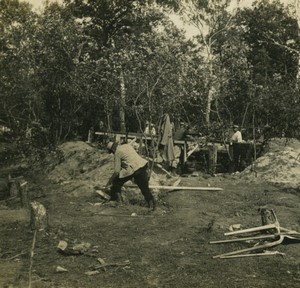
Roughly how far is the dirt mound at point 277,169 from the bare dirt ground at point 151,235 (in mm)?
29

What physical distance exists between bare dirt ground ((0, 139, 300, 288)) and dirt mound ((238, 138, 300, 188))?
3 cm

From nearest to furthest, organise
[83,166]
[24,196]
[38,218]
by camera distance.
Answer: [38,218] < [24,196] < [83,166]

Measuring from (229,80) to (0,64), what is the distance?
9987 millimetres

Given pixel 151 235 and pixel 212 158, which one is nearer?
pixel 151 235

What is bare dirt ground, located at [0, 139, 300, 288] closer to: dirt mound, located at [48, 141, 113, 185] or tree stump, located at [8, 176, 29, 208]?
dirt mound, located at [48, 141, 113, 185]

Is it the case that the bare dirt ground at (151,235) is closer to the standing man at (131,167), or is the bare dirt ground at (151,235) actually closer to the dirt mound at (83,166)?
the dirt mound at (83,166)

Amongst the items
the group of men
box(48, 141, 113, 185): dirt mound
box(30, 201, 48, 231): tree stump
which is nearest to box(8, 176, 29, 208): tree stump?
box(48, 141, 113, 185): dirt mound

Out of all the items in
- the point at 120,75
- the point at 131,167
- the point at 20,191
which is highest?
the point at 120,75

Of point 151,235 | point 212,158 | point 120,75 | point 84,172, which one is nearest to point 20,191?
point 84,172

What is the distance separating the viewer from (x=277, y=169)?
13172mm

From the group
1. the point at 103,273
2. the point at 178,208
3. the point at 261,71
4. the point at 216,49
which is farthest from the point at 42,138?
the point at 261,71

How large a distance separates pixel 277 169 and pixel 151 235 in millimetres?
6661

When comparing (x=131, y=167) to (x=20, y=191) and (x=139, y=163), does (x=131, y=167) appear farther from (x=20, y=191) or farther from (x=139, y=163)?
(x=20, y=191)

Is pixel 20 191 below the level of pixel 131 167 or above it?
below
